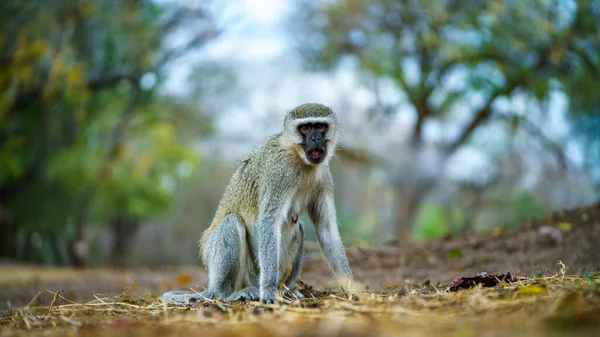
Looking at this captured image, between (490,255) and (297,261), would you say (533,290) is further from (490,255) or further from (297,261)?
(490,255)

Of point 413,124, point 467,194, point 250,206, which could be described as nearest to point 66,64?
point 250,206

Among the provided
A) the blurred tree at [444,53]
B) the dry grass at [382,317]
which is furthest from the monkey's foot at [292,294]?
the blurred tree at [444,53]

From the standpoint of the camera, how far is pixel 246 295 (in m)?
4.82

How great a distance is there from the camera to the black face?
4.78 metres

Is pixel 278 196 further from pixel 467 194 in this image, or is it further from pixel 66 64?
pixel 467 194

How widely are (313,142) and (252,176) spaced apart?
0.73 metres

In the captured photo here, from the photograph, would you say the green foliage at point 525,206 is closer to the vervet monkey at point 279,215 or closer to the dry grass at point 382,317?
the vervet monkey at point 279,215

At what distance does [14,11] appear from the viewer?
13.0m

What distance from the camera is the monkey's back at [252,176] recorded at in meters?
4.92

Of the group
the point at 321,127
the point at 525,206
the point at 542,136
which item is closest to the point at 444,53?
the point at 542,136

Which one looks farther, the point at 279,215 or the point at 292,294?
the point at 279,215

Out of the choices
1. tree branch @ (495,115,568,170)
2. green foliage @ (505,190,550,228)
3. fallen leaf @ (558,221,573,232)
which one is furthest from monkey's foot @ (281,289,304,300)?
green foliage @ (505,190,550,228)

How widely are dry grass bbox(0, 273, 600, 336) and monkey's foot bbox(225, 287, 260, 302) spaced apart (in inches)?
23.4

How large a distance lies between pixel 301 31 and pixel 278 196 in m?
17.5
